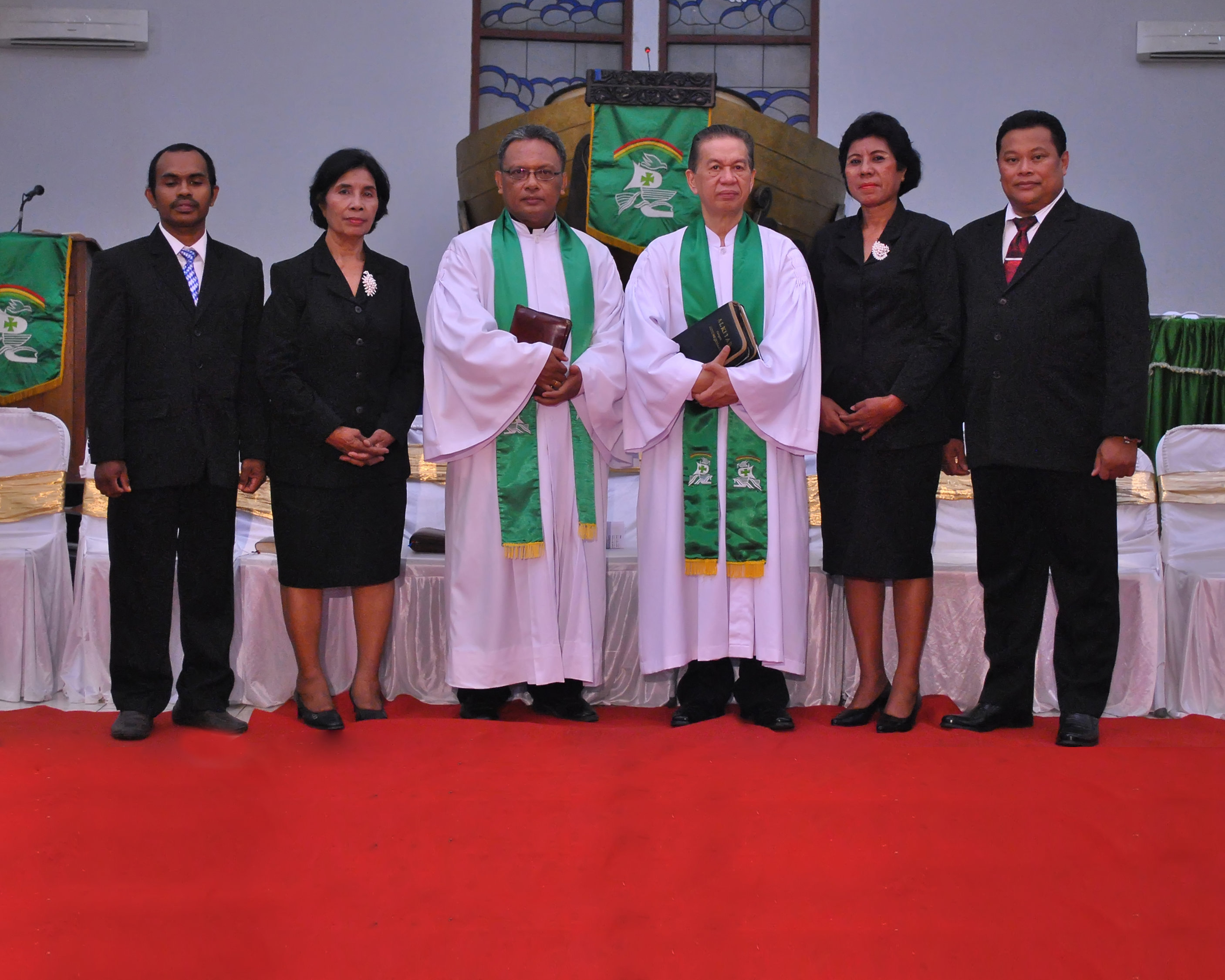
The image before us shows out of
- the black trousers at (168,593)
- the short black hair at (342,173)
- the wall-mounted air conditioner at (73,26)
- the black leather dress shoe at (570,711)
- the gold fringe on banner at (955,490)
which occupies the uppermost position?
the wall-mounted air conditioner at (73,26)

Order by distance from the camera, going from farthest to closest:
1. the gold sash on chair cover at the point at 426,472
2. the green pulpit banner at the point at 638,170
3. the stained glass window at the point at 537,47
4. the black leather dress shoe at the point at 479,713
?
the stained glass window at the point at 537,47, the green pulpit banner at the point at 638,170, the gold sash on chair cover at the point at 426,472, the black leather dress shoe at the point at 479,713

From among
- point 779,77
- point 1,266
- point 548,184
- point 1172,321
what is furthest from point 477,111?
point 1172,321

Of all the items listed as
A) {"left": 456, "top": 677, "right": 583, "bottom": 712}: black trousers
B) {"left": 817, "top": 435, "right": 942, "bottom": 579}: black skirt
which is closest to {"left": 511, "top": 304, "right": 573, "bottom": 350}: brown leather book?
{"left": 817, "top": 435, "right": 942, "bottom": 579}: black skirt

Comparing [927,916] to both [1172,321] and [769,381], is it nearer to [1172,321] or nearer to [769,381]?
[769,381]

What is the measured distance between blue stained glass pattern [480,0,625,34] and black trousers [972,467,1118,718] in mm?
4805

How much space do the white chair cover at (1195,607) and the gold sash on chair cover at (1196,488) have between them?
0.02m

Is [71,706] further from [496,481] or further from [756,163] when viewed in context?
[756,163]

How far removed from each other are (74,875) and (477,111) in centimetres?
562

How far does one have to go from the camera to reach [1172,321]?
5.86 metres

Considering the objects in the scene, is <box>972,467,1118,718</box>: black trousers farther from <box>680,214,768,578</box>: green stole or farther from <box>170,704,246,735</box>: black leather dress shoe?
<box>170,704,246,735</box>: black leather dress shoe

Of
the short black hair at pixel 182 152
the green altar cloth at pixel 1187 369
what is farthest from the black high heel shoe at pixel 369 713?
the green altar cloth at pixel 1187 369

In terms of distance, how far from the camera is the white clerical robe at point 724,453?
3400mm

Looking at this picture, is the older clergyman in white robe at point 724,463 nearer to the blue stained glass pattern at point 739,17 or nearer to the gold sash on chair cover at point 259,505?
the gold sash on chair cover at point 259,505

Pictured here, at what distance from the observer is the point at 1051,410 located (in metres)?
3.26
